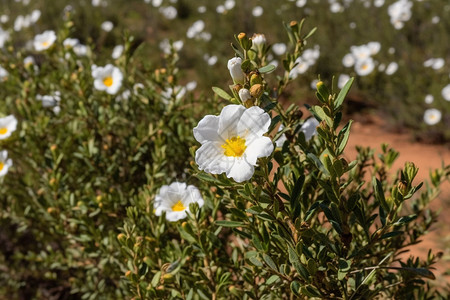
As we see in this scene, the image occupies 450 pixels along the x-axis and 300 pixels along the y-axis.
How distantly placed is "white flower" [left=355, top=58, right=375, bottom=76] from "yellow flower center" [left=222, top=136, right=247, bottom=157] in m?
5.33

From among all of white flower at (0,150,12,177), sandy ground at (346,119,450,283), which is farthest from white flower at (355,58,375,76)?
white flower at (0,150,12,177)

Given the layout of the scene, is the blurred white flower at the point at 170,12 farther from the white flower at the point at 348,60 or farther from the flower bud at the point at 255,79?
the flower bud at the point at 255,79

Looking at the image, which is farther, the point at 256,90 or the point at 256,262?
the point at 256,262

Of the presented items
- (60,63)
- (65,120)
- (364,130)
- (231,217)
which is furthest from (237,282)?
(364,130)

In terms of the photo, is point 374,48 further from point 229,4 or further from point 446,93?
point 229,4

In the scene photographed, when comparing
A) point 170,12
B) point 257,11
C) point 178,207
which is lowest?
point 178,207

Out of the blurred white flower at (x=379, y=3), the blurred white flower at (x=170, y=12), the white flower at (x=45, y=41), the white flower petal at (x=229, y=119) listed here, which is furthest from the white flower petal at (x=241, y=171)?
the blurred white flower at (x=170, y=12)

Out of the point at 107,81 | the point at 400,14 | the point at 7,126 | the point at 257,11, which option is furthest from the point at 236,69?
the point at 257,11

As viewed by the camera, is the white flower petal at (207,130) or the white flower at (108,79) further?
the white flower at (108,79)

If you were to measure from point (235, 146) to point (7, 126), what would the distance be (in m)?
1.65

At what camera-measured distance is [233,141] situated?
1192 millimetres

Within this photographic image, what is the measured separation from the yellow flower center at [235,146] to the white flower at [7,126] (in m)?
1.51

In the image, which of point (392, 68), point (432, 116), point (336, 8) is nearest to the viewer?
point (432, 116)

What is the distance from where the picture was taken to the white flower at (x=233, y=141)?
3.47 feet
